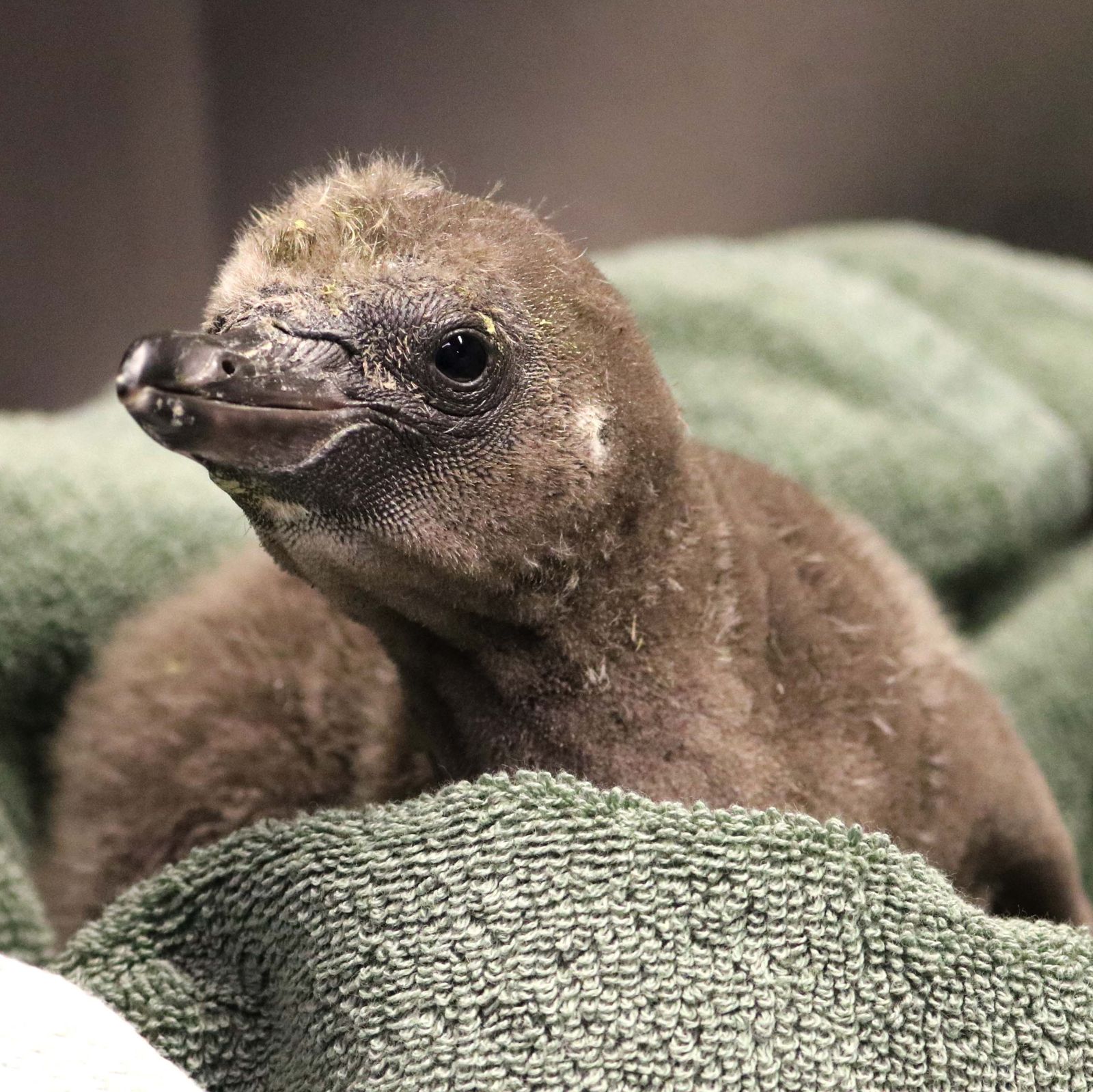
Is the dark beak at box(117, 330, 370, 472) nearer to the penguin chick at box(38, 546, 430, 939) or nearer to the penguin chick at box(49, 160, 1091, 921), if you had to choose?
the penguin chick at box(49, 160, 1091, 921)

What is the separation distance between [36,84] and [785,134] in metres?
1.20

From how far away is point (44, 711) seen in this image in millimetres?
1340

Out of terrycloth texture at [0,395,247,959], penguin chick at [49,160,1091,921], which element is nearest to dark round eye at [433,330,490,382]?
penguin chick at [49,160,1091,921]

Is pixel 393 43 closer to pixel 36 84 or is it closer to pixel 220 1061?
pixel 36 84

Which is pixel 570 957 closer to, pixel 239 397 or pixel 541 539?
pixel 541 539

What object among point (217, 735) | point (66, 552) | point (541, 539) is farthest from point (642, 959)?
point (66, 552)

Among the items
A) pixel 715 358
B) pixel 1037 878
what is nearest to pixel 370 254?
pixel 1037 878

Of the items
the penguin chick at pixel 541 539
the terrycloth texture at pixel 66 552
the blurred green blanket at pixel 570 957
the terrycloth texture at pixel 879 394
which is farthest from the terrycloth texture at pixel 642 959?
the terrycloth texture at pixel 879 394

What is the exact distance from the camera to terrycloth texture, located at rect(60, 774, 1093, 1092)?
0.66 meters

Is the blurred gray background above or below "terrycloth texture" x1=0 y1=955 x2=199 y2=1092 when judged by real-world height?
above

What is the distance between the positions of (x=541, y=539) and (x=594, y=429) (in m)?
0.08

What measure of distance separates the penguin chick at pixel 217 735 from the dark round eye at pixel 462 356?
0.33 meters

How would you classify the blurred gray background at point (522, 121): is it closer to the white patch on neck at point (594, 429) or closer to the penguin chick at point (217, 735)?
the penguin chick at point (217, 735)

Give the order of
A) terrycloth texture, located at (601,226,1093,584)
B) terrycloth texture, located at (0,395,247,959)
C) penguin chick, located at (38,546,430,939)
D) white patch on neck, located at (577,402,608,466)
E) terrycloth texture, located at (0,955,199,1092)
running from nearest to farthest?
terrycloth texture, located at (0,955,199,1092) → white patch on neck, located at (577,402,608,466) → penguin chick, located at (38,546,430,939) → terrycloth texture, located at (0,395,247,959) → terrycloth texture, located at (601,226,1093,584)
